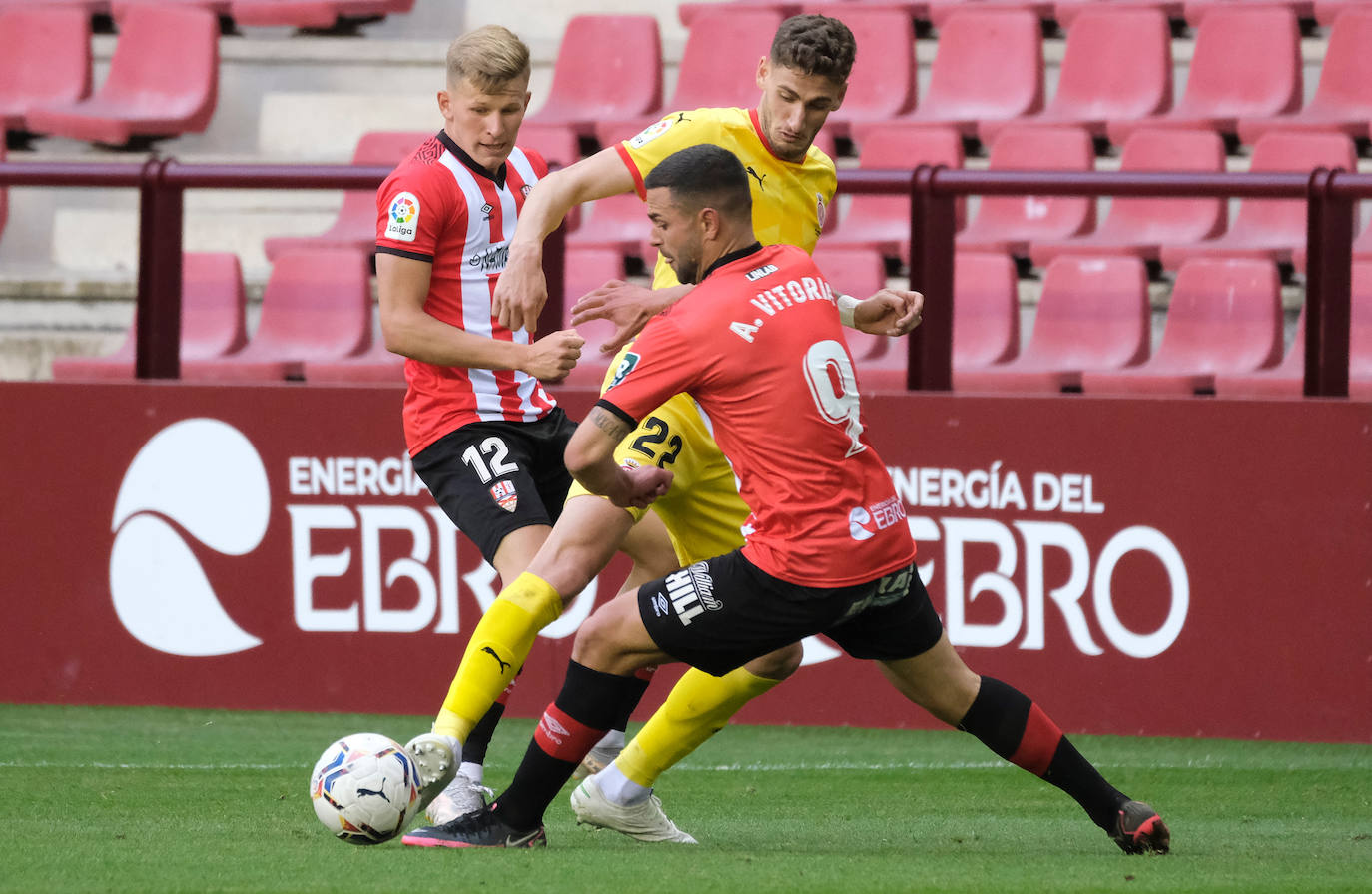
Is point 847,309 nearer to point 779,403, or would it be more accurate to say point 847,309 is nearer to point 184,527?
point 779,403

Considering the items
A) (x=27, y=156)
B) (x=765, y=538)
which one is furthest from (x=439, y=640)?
(x=27, y=156)

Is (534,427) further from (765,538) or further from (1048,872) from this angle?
(1048,872)

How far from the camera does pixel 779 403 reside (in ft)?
14.8

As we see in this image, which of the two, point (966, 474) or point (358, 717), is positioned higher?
point (966, 474)

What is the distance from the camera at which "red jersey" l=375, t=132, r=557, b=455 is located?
211 inches

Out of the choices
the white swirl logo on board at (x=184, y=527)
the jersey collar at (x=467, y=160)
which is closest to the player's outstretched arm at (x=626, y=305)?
the jersey collar at (x=467, y=160)

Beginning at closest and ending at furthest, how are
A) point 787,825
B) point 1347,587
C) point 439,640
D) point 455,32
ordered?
point 787,825, point 1347,587, point 439,640, point 455,32

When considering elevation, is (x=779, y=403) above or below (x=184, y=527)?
above

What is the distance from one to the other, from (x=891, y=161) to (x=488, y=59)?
16.3 ft

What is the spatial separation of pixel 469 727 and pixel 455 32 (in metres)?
8.14

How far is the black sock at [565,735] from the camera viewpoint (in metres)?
4.71

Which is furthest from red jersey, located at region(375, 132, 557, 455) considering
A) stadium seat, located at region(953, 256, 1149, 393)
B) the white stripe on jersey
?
stadium seat, located at region(953, 256, 1149, 393)

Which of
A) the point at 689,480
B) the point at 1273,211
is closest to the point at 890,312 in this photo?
the point at 689,480

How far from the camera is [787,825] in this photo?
17.8 feet
